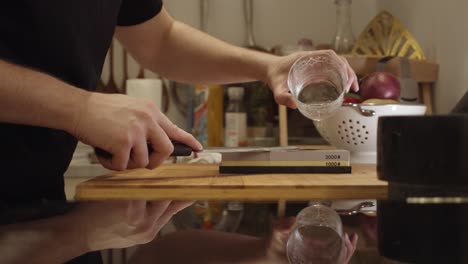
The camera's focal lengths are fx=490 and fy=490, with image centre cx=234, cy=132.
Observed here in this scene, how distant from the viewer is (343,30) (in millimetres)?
1545

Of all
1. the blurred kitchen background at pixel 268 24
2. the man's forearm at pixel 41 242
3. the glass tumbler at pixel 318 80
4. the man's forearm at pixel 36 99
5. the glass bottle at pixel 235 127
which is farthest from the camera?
the blurred kitchen background at pixel 268 24

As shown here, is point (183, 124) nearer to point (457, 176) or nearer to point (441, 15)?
point (441, 15)

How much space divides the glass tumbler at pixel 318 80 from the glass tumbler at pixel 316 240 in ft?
1.03

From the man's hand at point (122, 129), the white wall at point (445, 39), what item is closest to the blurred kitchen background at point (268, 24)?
the white wall at point (445, 39)

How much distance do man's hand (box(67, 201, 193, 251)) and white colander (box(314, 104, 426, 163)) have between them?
437 mm

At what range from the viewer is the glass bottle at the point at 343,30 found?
150 centimetres

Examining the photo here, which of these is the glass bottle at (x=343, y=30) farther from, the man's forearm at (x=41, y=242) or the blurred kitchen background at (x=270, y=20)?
the man's forearm at (x=41, y=242)

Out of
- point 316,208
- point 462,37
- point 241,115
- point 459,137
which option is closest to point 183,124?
point 241,115

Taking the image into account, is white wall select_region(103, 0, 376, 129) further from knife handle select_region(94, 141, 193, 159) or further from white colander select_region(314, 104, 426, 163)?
knife handle select_region(94, 141, 193, 159)

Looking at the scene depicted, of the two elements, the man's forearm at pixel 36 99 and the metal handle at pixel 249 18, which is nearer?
the man's forearm at pixel 36 99

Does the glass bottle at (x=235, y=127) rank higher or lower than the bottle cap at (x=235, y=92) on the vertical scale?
lower

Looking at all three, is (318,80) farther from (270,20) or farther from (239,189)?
(270,20)

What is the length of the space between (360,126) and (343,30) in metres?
0.78

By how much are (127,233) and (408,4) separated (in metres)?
1.36
